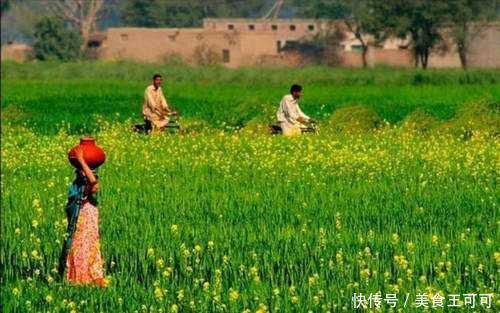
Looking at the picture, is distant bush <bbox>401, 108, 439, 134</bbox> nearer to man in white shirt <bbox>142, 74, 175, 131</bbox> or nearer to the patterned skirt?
man in white shirt <bbox>142, 74, 175, 131</bbox>

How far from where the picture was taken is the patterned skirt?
11.6m

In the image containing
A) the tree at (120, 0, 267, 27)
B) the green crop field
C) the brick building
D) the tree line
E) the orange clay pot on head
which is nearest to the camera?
the green crop field

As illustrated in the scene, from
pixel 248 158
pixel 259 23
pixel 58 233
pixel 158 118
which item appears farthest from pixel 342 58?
pixel 58 233

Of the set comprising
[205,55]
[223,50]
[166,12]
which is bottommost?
[205,55]

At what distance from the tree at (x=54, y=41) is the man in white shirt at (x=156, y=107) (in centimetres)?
6768

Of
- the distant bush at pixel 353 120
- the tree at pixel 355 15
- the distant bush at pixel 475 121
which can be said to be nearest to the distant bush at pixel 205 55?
the tree at pixel 355 15

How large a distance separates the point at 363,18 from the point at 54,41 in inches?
845

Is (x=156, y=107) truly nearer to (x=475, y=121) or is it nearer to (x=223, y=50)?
(x=475, y=121)

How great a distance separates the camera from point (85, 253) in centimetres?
1160

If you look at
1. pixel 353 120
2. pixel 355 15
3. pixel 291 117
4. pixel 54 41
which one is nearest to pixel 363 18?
pixel 355 15

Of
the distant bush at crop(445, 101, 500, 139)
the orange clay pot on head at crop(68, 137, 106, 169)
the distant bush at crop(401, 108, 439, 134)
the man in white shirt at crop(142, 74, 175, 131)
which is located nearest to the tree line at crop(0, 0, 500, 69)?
the distant bush at crop(401, 108, 439, 134)

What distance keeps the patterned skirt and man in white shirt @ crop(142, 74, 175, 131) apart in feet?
53.4

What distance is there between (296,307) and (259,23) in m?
102

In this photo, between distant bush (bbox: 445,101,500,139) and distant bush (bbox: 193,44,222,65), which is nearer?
distant bush (bbox: 445,101,500,139)
